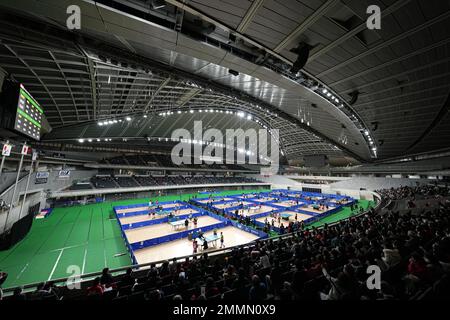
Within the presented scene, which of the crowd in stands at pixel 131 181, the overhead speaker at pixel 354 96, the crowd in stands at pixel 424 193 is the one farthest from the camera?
the crowd in stands at pixel 131 181

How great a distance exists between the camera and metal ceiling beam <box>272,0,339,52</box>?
476 cm

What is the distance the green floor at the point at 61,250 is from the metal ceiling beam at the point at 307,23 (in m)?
15.6

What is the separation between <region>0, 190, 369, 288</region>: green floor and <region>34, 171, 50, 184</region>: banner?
4652 millimetres

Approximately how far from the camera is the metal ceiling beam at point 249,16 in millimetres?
4718

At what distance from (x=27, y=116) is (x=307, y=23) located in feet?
45.0

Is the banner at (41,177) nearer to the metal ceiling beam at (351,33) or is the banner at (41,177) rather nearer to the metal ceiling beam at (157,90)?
the metal ceiling beam at (157,90)

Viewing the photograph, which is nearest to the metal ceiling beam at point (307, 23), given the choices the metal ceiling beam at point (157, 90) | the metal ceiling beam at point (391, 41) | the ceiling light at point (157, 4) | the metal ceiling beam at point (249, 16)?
the metal ceiling beam at point (249, 16)

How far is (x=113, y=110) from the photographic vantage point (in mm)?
21125

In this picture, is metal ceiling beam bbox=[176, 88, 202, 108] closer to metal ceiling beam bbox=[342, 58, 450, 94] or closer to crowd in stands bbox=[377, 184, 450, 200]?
metal ceiling beam bbox=[342, 58, 450, 94]

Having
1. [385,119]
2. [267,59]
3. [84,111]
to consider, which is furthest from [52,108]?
[385,119]

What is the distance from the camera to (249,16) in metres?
5.16

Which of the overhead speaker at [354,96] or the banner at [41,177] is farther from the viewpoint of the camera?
the banner at [41,177]

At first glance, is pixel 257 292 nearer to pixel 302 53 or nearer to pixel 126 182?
pixel 302 53

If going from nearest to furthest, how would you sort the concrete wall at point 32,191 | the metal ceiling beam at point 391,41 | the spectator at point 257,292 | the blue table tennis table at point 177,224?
the spectator at point 257,292, the metal ceiling beam at point 391,41, the concrete wall at point 32,191, the blue table tennis table at point 177,224
